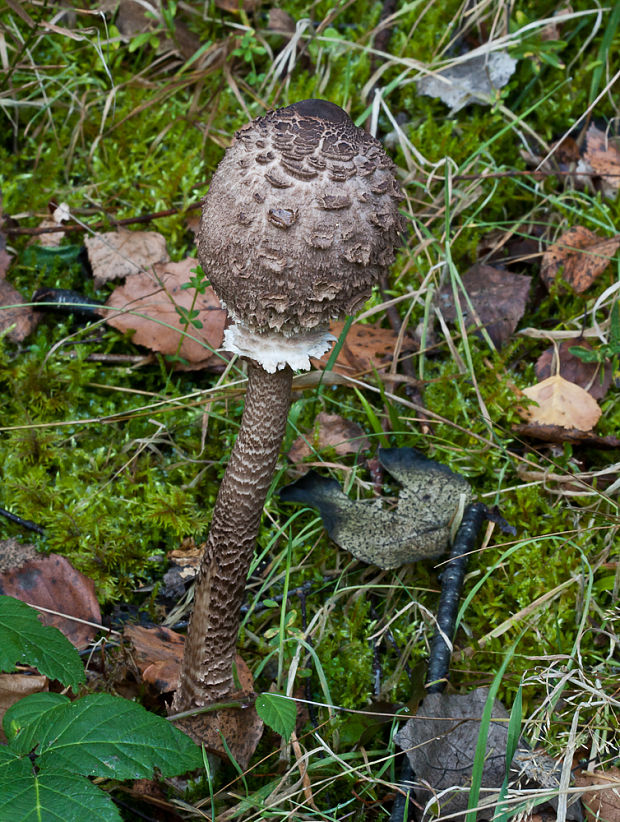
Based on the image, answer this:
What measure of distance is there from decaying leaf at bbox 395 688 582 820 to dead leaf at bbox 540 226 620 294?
2.28 meters

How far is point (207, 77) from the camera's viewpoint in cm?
432

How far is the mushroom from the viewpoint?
1.95 m

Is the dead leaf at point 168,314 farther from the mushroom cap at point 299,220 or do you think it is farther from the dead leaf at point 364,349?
the mushroom cap at point 299,220

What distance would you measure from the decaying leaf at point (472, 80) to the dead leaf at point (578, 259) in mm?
950

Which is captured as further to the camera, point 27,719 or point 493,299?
point 493,299

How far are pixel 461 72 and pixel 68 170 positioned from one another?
236cm

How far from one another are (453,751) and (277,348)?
5.01 ft

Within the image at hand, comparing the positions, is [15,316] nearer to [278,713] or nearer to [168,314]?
[168,314]

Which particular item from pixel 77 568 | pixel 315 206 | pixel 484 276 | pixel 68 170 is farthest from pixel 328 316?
pixel 68 170

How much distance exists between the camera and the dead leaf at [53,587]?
2930mm

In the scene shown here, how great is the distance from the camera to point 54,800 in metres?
1.72

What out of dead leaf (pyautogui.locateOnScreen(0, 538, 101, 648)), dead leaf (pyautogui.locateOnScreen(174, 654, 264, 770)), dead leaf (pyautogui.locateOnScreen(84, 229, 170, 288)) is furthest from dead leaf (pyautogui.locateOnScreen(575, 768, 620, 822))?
dead leaf (pyautogui.locateOnScreen(84, 229, 170, 288))

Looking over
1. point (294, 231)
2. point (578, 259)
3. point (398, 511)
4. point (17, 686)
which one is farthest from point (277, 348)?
point (578, 259)

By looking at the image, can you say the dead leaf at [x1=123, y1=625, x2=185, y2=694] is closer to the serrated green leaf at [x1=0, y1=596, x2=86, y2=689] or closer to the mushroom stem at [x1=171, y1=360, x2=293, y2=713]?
the mushroom stem at [x1=171, y1=360, x2=293, y2=713]
